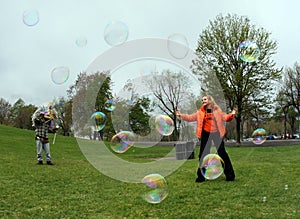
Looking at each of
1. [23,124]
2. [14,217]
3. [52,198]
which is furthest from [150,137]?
[23,124]

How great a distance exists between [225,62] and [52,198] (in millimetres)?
23019

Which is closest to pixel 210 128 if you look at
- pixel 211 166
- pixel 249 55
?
pixel 211 166

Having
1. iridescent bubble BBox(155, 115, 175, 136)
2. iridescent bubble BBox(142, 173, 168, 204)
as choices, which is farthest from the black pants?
iridescent bubble BBox(155, 115, 175, 136)

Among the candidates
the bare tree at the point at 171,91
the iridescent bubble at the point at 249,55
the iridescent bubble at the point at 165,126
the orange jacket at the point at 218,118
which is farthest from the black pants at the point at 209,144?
the bare tree at the point at 171,91

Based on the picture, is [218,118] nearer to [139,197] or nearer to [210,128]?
[210,128]

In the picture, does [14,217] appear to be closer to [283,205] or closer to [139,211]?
[139,211]

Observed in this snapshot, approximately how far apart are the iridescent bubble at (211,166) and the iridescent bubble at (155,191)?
103 centimetres

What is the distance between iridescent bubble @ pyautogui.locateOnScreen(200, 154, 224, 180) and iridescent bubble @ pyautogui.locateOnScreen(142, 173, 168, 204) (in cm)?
103

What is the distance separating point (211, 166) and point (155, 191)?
152 cm

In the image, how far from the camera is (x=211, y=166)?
6.38 meters

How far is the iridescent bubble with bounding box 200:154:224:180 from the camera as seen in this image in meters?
6.29

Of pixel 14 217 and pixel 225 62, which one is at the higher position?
pixel 225 62

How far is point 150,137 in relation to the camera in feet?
56.0

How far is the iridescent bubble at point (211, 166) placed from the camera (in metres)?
6.29
